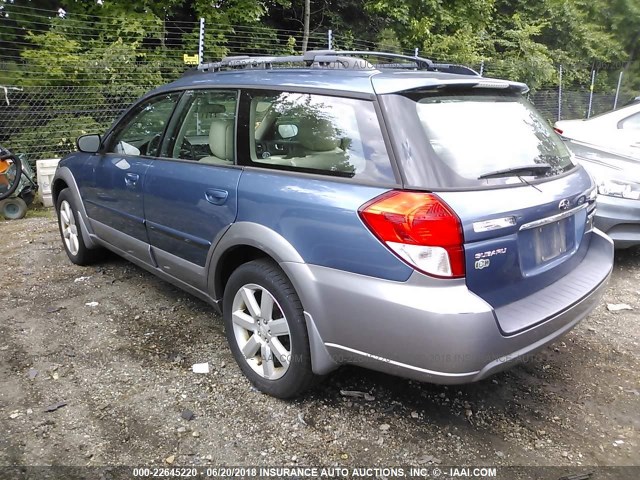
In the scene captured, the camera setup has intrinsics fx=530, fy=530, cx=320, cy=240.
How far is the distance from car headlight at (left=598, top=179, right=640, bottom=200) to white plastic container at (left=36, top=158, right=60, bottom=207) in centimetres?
687

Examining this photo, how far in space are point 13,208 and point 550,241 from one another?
677 centimetres

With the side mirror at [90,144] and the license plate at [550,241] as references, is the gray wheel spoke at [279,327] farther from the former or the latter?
the side mirror at [90,144]

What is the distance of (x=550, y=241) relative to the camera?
8.54 ft

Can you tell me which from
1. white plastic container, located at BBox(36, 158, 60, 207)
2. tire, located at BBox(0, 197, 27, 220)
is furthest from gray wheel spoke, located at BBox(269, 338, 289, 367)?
white plastic container, located at BBox(36, 158, 60, 207)

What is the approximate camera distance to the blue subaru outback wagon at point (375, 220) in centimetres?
222

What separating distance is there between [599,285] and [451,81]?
139 cm

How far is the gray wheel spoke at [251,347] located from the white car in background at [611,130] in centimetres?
425

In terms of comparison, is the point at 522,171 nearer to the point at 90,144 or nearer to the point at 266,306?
the point at 266,306

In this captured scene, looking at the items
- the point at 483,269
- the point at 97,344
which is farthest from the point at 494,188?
Result: the point at 97,344

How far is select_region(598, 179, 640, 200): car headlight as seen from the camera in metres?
Result: 4.74

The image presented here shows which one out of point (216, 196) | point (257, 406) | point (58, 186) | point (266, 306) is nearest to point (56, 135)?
point (58, 186)

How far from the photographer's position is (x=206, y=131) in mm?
3348

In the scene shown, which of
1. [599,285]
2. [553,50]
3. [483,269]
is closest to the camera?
[483,269]

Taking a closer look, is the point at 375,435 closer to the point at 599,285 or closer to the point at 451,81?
the point at 599,285
